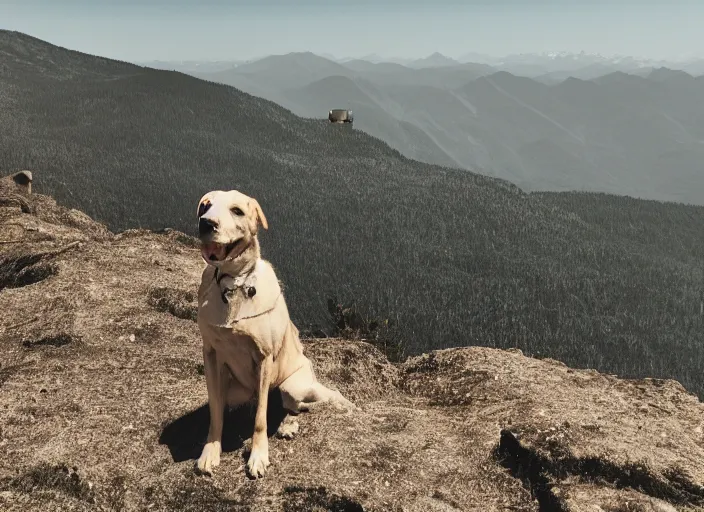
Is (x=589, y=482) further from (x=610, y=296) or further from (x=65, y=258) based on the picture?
(x=610, y=296)

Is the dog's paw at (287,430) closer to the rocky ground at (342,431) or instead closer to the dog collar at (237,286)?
the rocky ground at (342,431)

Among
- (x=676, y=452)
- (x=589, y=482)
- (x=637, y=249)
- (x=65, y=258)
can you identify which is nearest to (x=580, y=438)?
(x=589, y=482)

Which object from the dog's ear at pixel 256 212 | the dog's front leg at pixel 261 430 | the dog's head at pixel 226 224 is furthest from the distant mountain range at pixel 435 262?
the dog's head at pixel 226 224

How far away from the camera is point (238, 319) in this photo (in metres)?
7.29

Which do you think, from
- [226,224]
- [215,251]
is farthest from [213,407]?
[226,224]

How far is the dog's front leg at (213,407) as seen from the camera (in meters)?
7.90

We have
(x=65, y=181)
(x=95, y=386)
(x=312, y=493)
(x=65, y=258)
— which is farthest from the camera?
(x=65, y=181)

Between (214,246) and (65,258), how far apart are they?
529 inches

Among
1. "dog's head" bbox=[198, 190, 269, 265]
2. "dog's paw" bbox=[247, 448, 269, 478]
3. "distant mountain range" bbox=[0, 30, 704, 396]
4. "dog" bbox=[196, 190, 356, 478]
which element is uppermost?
"dog's head" bbox=[198, 190, 269, 265]

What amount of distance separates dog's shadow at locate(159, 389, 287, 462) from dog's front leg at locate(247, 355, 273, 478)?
0.66m

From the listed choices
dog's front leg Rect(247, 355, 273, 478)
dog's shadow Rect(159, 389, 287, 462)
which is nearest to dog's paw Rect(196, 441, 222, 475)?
dog's shadow Rect(159, 389, 287, 462)

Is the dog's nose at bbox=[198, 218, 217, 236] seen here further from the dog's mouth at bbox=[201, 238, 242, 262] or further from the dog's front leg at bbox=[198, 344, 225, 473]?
the dog's front leg at bbox=[198, 344, 225, 473]

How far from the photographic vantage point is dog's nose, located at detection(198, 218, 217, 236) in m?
6.47

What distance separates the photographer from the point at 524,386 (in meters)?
12.1
